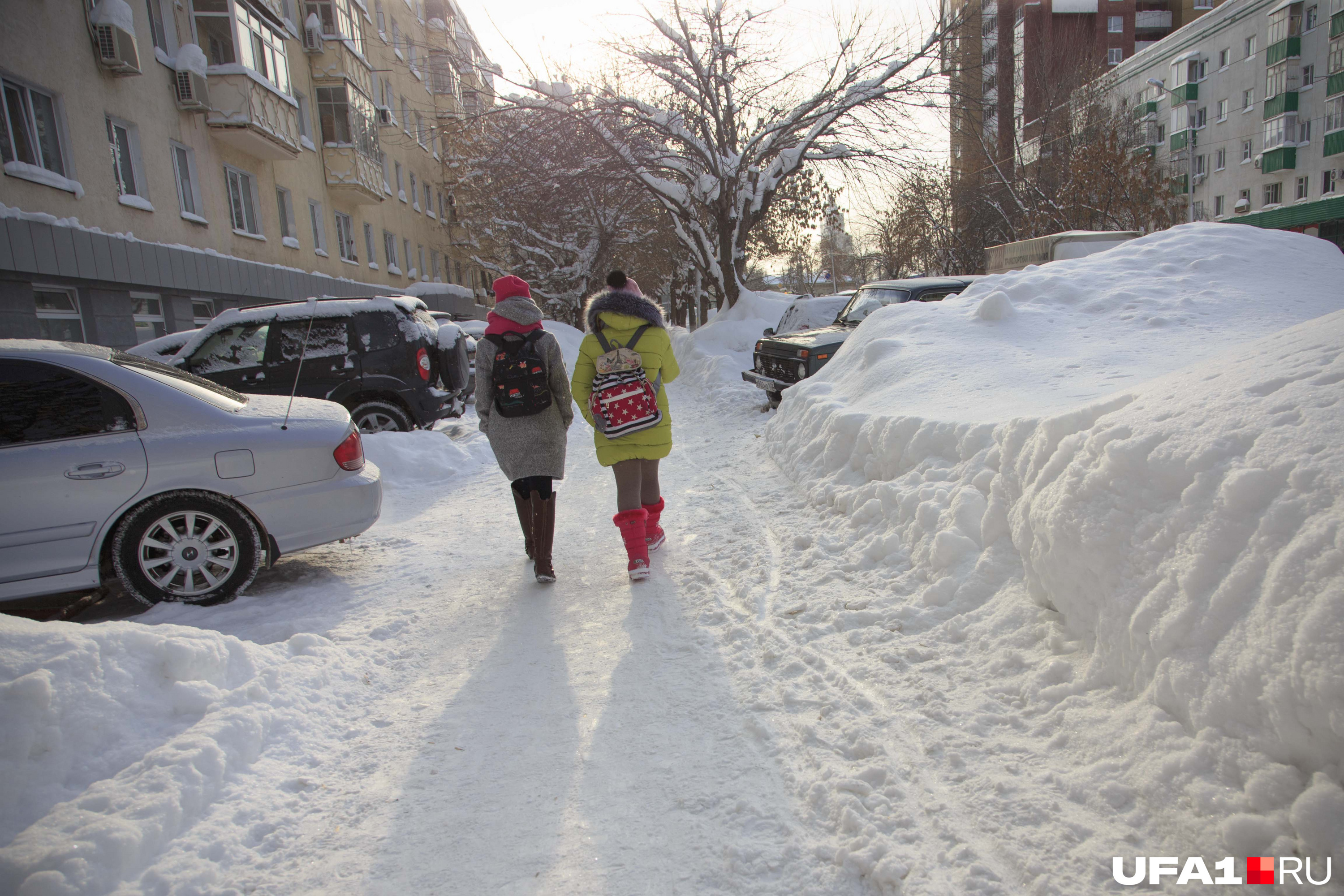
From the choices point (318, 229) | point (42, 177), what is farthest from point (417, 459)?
point (318, 229)

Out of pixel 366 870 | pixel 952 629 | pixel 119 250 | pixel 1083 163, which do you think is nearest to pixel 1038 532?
pixel 952 629

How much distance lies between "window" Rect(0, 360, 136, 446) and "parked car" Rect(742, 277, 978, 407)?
7514 millimetres

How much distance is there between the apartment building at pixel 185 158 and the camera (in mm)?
10719

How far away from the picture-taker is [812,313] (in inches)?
Answer: 544

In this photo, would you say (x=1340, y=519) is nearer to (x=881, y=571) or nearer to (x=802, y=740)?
(x=802, y=740)

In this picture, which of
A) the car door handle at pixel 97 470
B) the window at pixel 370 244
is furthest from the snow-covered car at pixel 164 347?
the window at pixel 370 244

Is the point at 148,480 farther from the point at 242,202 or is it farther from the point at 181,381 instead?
the point at 242,202

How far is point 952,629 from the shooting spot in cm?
337

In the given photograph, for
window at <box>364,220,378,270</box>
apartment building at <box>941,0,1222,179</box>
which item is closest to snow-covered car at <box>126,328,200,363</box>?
window at <box>364,220,378,270</box>

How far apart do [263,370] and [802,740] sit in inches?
312

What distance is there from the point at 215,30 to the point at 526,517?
17.6 m

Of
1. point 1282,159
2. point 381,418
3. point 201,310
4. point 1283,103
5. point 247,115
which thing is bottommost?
point 381,418

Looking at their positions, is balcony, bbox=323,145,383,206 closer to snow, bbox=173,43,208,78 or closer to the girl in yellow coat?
snow, bbox=173,43,208,78

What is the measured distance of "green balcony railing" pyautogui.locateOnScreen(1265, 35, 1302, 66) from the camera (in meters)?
32.1
